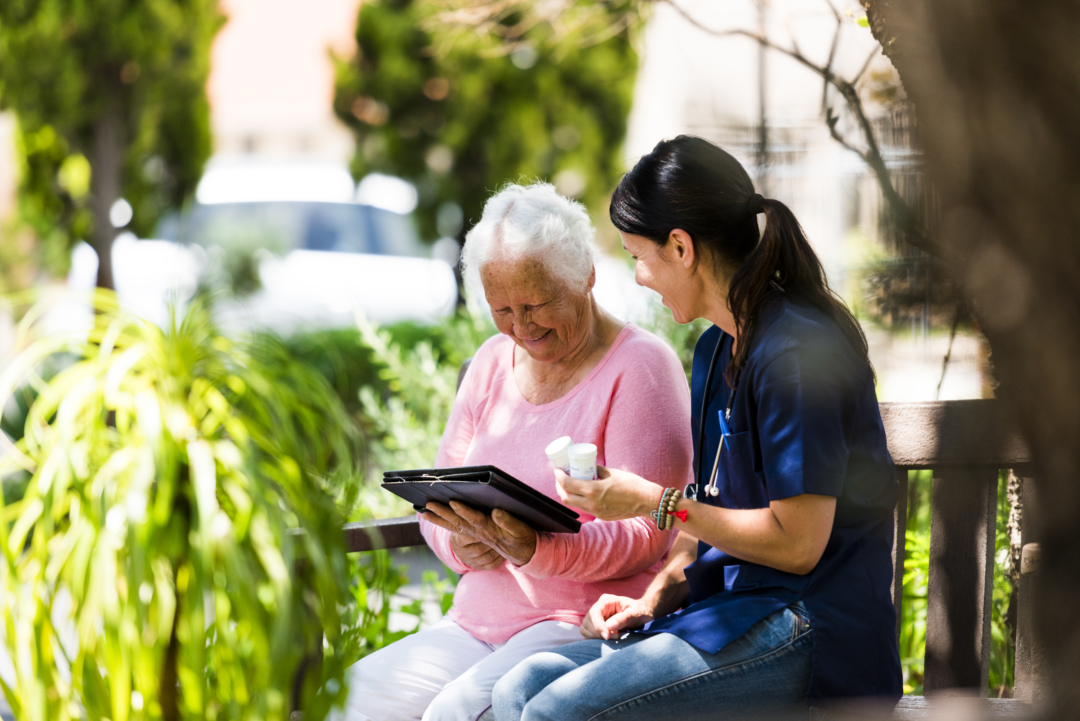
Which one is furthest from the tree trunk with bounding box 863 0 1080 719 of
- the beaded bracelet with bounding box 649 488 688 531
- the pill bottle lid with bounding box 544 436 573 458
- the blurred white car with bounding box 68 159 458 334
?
the blurred white car with bounding box 68 159 458 334

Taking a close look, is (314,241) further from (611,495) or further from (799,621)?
(799,621)

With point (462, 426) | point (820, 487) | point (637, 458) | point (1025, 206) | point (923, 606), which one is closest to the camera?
point (1025, 206)

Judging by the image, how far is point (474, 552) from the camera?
7.22ft

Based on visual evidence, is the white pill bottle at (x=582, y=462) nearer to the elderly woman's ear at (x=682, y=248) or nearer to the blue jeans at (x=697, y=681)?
the blue jeans at (x=697, y=681)

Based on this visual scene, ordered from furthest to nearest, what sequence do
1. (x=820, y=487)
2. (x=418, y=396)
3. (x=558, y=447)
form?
(x=418, y=396)
(x=558, y=447)
(x=820, y=487)

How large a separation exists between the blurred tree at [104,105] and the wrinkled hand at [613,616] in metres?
4.86

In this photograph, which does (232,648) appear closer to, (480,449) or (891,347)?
(891,347)

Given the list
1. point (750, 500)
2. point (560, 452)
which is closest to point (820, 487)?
point (750, 500)

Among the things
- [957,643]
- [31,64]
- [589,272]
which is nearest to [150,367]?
[589,272]

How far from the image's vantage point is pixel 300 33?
11469 millimetres

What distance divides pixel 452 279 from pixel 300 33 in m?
4.91

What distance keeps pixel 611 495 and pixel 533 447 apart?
514 mm

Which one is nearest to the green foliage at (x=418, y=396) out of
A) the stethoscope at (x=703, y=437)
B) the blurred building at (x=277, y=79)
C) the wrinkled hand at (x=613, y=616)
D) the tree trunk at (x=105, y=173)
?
the wrinkled hand at (x=613, y=616)

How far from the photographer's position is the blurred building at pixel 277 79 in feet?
36.7
